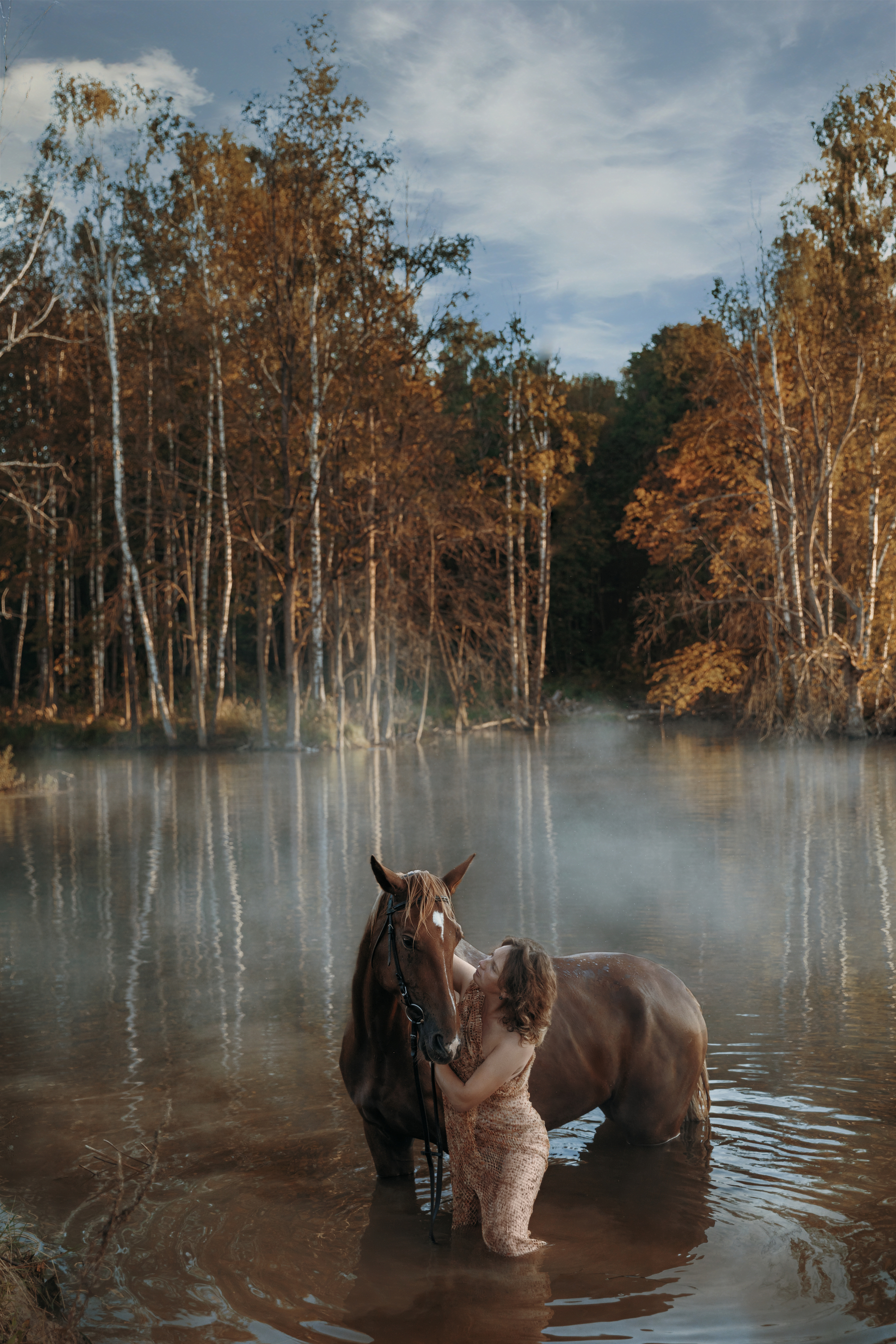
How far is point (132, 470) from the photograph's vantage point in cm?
3059

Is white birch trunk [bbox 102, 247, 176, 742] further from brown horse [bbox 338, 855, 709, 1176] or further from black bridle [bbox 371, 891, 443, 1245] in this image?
black bridle [bbox 371, 891, 443, 1245]

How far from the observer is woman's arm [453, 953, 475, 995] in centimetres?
351

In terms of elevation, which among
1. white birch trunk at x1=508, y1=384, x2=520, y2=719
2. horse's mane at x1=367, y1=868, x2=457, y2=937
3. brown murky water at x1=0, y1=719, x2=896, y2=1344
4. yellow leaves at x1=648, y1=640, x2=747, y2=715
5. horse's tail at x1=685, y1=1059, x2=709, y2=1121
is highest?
white birch trunk at x1=508, y1=384, x2=520, y2=719

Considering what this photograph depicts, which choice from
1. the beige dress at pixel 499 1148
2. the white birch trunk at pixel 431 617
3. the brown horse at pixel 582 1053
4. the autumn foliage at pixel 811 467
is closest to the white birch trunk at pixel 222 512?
the white birch trunk at pixel 431 617

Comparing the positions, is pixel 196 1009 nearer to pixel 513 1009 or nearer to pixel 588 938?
pixel 588 938

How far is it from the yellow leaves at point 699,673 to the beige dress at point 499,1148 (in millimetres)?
27162

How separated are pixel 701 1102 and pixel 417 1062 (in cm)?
119

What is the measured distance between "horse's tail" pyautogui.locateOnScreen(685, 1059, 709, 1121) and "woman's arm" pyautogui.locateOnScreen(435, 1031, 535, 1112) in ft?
3.17

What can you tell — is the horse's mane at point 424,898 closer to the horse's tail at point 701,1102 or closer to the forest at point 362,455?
the horse's tail at point 701,1102

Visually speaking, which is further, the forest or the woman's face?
the forest

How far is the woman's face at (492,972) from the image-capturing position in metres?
3.36

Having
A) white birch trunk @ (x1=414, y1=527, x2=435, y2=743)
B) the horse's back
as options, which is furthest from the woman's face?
white birch trunk @ (x1=414, y1=527, x2=435, y2=743)

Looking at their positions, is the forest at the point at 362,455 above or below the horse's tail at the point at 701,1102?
above

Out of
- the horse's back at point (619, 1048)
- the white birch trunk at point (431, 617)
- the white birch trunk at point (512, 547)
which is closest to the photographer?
the horse's back at point (619, 1048)
